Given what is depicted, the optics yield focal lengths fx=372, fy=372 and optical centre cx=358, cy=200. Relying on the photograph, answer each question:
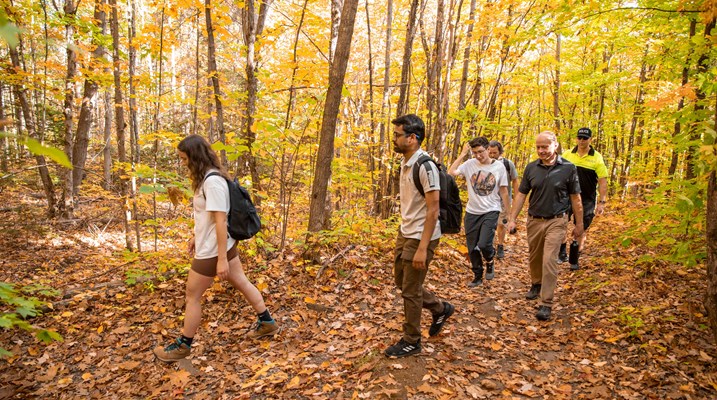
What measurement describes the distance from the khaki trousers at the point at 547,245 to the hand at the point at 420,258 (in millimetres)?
2348

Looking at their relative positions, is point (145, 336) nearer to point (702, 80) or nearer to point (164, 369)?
point (164, 369)

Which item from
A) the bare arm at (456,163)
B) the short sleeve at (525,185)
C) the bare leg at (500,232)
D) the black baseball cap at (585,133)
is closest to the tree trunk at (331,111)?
the bare arm at (456,163)

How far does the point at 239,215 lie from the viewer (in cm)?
408

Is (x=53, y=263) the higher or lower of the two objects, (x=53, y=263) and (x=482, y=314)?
the lower

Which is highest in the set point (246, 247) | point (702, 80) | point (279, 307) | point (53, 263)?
point (702, 80)

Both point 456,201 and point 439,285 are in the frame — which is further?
point 439,285

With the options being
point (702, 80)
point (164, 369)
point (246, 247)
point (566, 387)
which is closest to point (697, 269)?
point (702, 80)

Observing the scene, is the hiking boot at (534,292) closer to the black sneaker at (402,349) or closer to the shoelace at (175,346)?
the black sneaker at (402,349)

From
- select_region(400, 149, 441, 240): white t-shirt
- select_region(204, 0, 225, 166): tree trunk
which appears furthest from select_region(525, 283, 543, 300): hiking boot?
select_region(204, 0, 225, 166): tree trunk

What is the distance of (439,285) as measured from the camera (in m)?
6.42

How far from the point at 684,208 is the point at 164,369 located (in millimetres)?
5971

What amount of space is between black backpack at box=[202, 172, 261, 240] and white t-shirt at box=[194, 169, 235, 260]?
8 centimetres

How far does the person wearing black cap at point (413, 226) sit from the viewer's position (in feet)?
11.3

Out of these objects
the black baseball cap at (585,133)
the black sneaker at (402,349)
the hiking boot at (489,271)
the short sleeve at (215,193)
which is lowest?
the black sneaker at (402,349)
